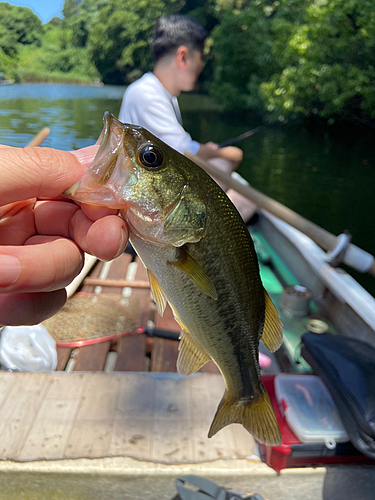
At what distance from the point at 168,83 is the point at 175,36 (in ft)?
1.81

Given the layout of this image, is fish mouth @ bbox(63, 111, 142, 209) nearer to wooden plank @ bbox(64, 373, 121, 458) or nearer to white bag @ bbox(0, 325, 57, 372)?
wooden plank @ bbox(64, 373, 121, 458)

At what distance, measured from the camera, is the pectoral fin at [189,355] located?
147 centimetres

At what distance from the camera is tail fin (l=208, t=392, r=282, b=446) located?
5.08 ft

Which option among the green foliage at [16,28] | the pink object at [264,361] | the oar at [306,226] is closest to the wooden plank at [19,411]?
the pink object at [264,361]

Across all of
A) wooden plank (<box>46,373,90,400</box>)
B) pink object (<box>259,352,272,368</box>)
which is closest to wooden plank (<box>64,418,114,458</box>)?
wooden plank (<box>46,373,90,400</box>)

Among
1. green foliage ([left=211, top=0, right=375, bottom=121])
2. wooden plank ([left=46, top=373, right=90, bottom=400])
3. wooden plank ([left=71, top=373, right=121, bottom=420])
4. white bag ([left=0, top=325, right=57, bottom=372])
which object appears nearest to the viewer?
wooden plank ([left=71, top=373, right=121, bottom=420])

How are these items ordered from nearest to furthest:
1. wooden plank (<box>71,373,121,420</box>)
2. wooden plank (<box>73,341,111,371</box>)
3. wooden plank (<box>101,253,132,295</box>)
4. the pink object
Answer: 1. wooden plank (<box>71,373,121,420</box>)
2. wooden plank (<box>73,341,111,371</box>)
3. the pink object
4. wooden plank (<box>101,253,132,295</box>)

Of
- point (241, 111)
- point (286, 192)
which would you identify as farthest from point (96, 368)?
point (241, 111)

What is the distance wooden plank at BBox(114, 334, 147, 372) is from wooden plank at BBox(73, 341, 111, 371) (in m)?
0.12

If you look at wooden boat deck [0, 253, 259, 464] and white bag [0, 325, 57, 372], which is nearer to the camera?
wooden boat deck [0, 253, 259, 464]

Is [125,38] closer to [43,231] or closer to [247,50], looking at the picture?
[247,50]

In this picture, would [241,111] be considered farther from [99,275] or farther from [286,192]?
[99,275]

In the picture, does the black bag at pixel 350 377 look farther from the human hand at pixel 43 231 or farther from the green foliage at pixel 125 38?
the green foliage at pixel 125 38

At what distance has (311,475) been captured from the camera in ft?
6.84
